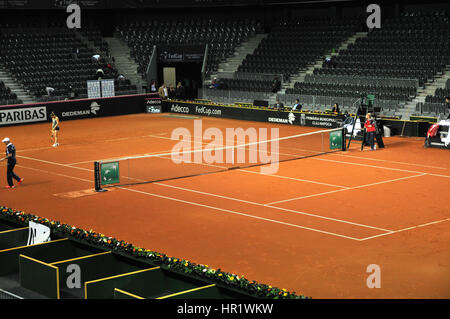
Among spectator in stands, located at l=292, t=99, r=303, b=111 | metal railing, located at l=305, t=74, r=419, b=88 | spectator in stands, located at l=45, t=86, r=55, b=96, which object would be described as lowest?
spectator in stands, located at l=292, t=99, r=303, b=111

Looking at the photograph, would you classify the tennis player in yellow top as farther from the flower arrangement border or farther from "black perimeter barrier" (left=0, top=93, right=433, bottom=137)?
the flower arrangement border

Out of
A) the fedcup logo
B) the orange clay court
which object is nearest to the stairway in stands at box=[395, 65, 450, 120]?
the fedcup logo

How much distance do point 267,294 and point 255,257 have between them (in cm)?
503

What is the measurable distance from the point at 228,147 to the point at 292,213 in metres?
11.7

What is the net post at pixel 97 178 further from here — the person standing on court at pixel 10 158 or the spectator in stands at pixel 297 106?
the spectator in stands at pixel 297 106

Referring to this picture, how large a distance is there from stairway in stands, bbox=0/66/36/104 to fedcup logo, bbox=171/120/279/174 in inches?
519

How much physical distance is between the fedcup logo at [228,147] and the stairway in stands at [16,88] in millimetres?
13189

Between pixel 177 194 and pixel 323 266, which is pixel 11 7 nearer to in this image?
pixel 177 194

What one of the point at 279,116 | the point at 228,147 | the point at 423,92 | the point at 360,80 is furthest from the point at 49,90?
the point at 423,92

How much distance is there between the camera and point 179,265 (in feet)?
42.2

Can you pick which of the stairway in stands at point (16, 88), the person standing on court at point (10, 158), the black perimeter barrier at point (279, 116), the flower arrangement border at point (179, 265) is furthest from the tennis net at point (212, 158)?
the stairway in stands at point (16, 88)

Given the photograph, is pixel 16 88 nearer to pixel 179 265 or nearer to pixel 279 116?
pixel 279 116

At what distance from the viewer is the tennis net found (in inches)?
989

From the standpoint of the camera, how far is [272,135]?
3741 centimetres
